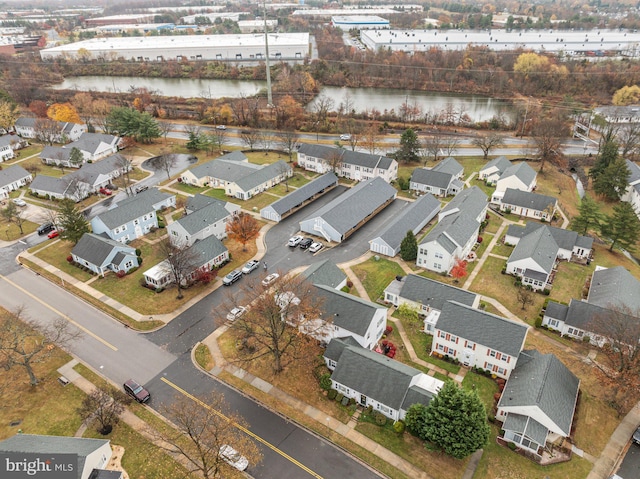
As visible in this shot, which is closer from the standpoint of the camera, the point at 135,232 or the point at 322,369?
the point at 322,369

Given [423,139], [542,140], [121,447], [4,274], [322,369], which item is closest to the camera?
[121,447]

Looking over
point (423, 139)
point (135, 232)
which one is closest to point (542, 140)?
point (423, 139)

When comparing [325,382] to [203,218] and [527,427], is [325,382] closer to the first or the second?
[527,427]

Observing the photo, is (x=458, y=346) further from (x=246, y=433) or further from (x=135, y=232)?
(x=135, y=232)

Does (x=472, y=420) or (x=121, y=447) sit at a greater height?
(x=472, y=420)

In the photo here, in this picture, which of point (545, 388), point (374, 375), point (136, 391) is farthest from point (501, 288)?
point (136, 391)
